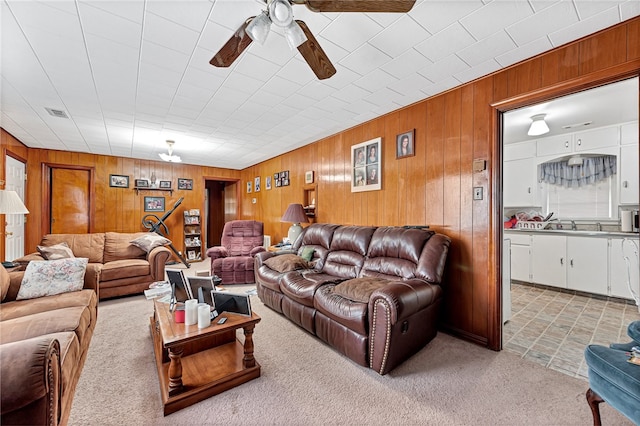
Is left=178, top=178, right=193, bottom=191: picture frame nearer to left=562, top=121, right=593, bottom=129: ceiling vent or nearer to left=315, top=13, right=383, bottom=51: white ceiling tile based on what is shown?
left=315, top=13, right=383, bottom=51: white ceiling tile

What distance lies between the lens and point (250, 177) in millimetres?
6902

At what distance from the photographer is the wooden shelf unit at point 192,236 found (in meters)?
6.61

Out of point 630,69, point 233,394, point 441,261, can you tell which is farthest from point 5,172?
point 630,69

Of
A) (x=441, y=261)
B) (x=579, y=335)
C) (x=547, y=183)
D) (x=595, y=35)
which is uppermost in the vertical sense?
(x=595, y=35)

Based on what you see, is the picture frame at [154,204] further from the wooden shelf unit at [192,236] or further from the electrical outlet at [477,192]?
the electrical outlet at [477,192]

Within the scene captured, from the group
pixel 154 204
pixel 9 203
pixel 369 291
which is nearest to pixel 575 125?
pixel 369 291

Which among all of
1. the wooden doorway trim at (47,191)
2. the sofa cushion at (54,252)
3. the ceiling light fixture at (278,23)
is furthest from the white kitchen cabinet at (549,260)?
the wooden doorway trim at (47,191)

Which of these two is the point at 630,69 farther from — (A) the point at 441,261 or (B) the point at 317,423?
(B) the point at 317,423

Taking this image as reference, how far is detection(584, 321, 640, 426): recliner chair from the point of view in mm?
1182

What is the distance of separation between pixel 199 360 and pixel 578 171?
19.5 ft

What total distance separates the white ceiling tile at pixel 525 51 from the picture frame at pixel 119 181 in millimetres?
7008

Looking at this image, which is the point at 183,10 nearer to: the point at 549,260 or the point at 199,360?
the point at 199,360

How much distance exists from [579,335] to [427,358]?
5.76ft

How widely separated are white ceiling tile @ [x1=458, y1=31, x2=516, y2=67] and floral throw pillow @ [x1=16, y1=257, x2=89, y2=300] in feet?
13.1
